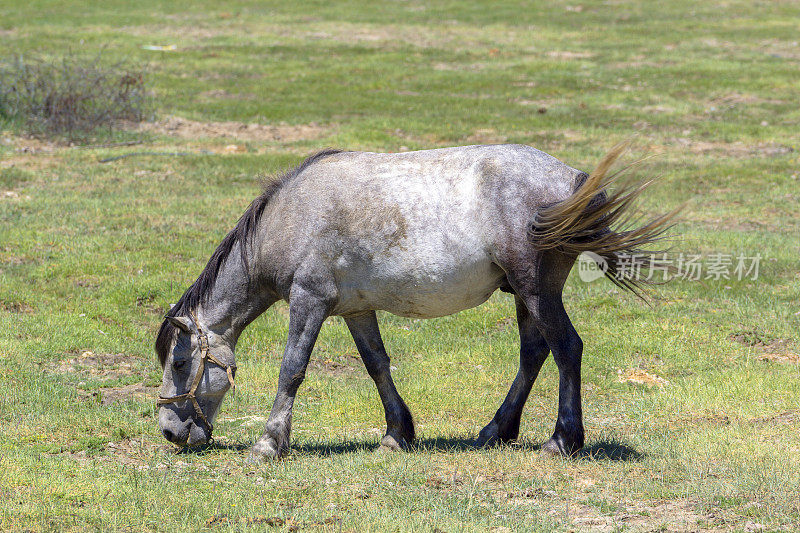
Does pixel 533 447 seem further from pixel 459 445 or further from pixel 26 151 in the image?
pixel 26 151

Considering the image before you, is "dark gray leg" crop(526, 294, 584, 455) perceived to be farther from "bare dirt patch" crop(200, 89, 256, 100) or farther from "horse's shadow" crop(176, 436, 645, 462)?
"bare dirt patch" crop(200, 89, 256, 100)

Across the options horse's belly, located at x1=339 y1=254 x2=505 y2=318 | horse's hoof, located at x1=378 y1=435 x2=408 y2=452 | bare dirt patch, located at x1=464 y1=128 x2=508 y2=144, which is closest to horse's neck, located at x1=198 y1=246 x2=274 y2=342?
horse's belly, located at x1=339 y1=254 x2=505 y2=318

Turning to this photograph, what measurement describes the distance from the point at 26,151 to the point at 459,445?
16.3 metres

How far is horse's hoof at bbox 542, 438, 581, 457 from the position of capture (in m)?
7.52

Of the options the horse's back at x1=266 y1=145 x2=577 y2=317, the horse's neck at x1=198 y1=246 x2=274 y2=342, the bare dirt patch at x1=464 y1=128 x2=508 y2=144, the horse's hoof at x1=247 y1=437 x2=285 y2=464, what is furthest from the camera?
the bare dirt patch at x1=464 y1=128 x2=508 y2=144

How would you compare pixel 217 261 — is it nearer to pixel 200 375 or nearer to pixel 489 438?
pixel 200 375

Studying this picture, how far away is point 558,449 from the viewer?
7.54 meters

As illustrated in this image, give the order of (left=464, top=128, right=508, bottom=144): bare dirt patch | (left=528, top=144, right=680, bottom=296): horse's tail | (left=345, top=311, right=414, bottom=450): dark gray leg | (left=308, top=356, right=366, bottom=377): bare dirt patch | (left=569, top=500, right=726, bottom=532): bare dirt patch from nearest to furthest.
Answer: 1. (left=569, top=500, right=726, bottom=532): bare dirt patch
2. (left=528, top=144, right=680, bottom=296): horse's tail
3. (left=345, top=311, right=414, bottom=450): dark gray leg
4. (left=308, top=356, right=366, bottom=377): bare dirt patch
5. (left=464, top=128, right=508, bottom=144): bare dirt patch

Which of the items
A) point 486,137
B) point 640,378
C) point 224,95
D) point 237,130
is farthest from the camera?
point 224,95

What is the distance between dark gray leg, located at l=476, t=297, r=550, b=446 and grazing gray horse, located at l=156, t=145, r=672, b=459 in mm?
11

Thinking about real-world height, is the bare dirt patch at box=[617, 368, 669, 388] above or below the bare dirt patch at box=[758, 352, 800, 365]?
below

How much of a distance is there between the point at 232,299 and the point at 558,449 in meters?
3.06

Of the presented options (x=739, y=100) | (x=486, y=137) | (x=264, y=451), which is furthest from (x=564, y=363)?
(x=739, y=100)

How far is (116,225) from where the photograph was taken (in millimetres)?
15461
